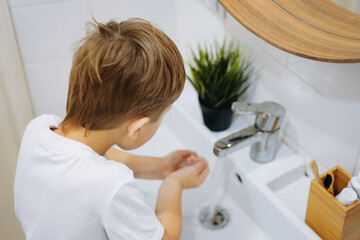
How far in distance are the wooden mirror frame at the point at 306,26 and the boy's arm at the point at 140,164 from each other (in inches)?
15.5

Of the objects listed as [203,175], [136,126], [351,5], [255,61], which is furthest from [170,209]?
[351,5]

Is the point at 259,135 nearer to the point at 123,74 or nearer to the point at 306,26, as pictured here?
the point at 306,26

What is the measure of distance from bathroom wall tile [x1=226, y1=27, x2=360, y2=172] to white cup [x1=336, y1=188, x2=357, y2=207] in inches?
4.1

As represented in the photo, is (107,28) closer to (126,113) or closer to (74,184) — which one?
(126,113)

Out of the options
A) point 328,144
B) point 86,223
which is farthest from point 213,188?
point 86,223

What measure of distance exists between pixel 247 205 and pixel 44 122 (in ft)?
1.60

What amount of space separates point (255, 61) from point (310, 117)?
0.20 meters

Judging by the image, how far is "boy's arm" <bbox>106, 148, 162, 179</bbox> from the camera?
102 cm

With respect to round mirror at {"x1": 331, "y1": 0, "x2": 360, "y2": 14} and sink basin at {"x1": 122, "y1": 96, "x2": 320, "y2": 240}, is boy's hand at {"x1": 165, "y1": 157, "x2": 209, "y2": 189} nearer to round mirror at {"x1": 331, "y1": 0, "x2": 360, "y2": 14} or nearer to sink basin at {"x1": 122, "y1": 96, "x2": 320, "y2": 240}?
sink basin at {"x1": 122, "y1": 96, "x2": 320, "y2": 240}

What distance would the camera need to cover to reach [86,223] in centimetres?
73

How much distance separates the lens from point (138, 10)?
117cm

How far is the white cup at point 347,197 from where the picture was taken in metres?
0.73

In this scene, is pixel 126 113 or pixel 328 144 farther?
pixel 328 144

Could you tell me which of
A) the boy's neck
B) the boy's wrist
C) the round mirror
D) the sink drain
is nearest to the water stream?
the sink drain
